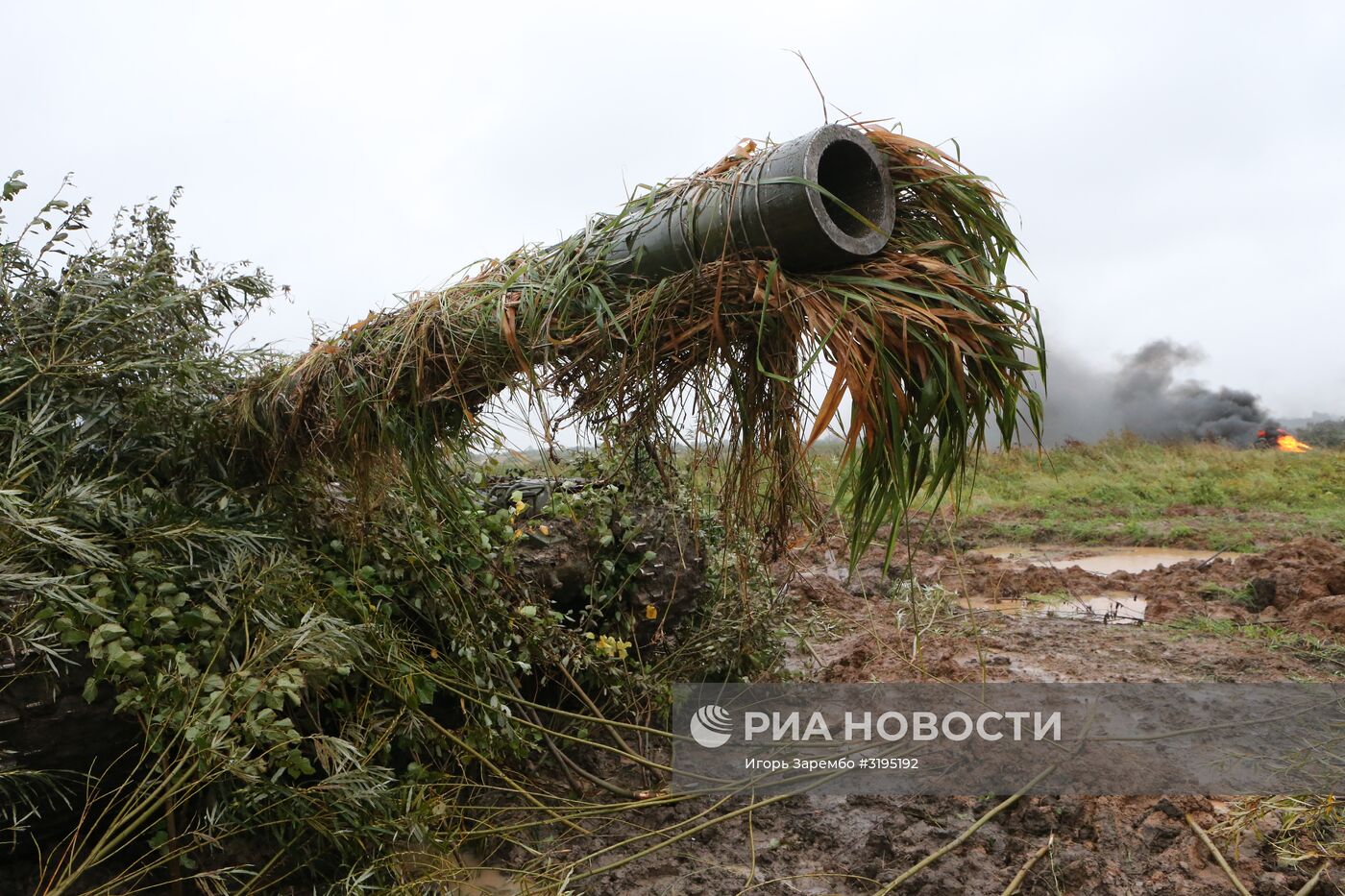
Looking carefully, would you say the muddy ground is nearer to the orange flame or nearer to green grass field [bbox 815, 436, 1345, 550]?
green grass field [bbox 815, 436, 1345, 550]

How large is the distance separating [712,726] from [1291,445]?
1837 centimetres

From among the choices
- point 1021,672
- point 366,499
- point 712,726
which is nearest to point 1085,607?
point 1021,672

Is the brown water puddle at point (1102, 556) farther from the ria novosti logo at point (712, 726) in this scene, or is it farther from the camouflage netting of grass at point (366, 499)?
the camouflage netting of grass at point (366, 499)

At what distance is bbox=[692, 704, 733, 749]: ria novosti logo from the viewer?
3.96 metres

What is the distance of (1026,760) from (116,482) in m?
3.38

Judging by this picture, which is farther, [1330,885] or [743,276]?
[1330,885]

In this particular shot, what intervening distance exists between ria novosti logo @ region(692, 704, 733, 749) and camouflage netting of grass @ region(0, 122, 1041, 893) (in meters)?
0.24

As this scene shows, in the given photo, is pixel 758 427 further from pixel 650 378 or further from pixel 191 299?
pixel 191 299

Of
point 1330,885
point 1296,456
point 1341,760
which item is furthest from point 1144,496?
point 1330,885

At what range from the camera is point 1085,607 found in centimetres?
644

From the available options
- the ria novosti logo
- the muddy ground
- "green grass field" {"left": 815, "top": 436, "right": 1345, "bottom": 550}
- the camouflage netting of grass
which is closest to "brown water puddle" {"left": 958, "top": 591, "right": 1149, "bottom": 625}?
the muddy ground

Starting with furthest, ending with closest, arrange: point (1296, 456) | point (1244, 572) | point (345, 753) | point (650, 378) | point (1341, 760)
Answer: point (1296, 456), point (1244, 572), point (1341, 760), point (345, 753), point (650, 378)

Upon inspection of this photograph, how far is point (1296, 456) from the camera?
15.2 meters

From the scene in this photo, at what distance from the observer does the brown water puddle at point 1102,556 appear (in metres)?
8.66
